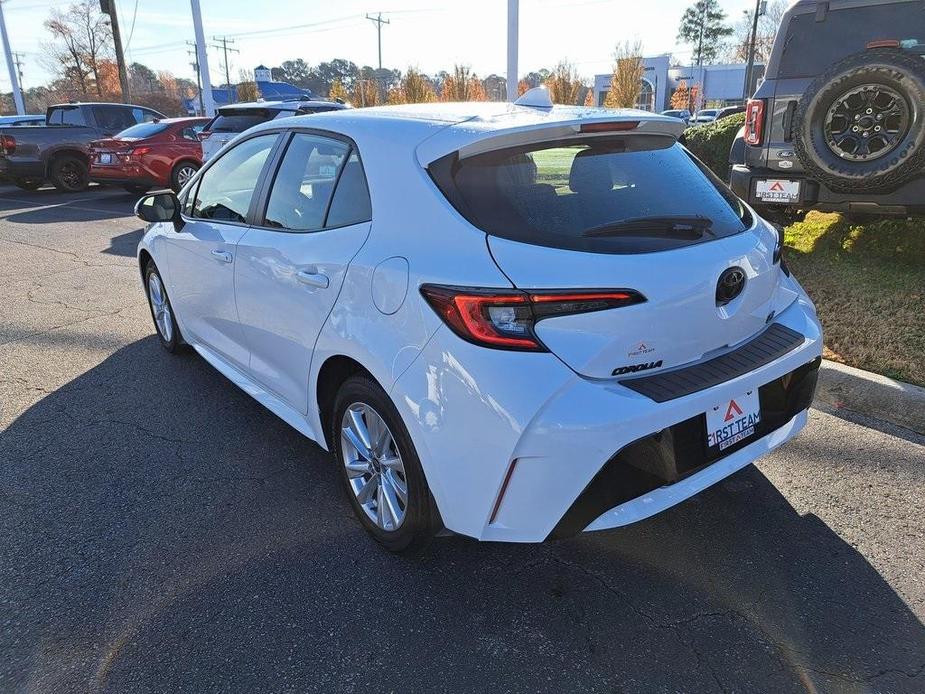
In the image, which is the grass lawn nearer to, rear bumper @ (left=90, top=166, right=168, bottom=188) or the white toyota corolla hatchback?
the white toyota corolla hatchback

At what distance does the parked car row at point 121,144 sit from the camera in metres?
11.2

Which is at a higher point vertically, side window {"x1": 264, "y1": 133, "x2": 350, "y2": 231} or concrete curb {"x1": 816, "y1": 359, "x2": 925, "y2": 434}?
side window {"x1": 264, "y1": 133, "x2": 350, "y2": 231}

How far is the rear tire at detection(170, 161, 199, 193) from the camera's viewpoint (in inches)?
509

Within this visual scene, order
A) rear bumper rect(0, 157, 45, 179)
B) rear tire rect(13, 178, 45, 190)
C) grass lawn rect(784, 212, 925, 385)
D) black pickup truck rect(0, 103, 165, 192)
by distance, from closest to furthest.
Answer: grass lawn rect(784, 212, 925, 385) < black pickup truck rect(0, 103, 165, 192) < rear bumper rect(0, 157, 45, 179) < rear tire rect(13, 178, 45, 190)

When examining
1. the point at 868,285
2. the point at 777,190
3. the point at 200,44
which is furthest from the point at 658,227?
the point at 200,44

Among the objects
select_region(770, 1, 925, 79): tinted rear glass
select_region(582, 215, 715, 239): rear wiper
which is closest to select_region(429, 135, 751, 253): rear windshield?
select_region(582, 215, 715, 239): rear wiper

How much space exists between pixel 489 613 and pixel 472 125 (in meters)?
1.74

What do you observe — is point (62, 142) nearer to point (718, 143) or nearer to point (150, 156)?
point (150, 156)

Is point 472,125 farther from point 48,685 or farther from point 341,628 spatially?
point 48,685

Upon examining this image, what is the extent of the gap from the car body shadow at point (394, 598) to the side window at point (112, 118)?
48.0ft

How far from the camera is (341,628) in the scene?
91.5 inches

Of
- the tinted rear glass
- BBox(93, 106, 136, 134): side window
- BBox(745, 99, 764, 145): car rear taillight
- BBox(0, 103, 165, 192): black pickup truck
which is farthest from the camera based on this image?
BBox(93, 106, 136, 134): side window

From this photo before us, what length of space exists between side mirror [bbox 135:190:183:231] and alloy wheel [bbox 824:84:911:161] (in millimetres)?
4572

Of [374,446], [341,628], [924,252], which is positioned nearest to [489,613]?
[341,628]
